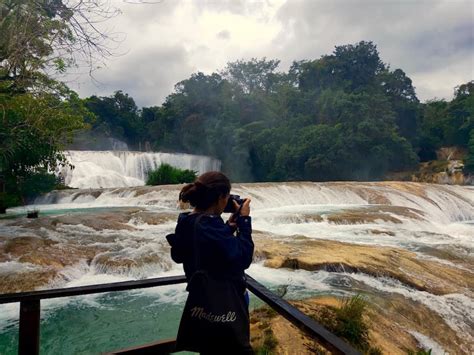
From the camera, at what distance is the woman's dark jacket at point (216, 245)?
1357 millimetres

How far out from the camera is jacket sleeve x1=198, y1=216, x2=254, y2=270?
1352 millimetres

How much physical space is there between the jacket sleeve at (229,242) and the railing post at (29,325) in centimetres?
96

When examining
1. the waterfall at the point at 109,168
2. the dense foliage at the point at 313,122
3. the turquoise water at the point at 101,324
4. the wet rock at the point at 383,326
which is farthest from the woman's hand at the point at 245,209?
the dense foliage at the point at 313,122

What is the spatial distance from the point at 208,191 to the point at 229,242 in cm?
26

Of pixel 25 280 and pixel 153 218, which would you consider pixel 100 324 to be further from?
pixel 153 218

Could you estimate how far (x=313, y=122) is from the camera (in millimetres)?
33500

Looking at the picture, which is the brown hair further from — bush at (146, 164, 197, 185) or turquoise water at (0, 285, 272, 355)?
bush at (146, 164, 197, 185)

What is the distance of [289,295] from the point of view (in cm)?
447

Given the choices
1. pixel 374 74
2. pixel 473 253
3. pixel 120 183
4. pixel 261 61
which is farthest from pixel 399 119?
pixel 473 253

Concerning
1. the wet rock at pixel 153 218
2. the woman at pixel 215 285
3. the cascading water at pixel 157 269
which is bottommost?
the cascading water at pixel 157 269

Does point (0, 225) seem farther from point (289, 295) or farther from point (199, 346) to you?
point (199, 346)

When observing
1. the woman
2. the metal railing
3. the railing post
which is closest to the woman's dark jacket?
the woman

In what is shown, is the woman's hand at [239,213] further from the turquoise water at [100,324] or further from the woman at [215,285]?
the turquoise water at [100,324]

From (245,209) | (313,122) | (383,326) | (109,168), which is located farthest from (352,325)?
(313,122)
